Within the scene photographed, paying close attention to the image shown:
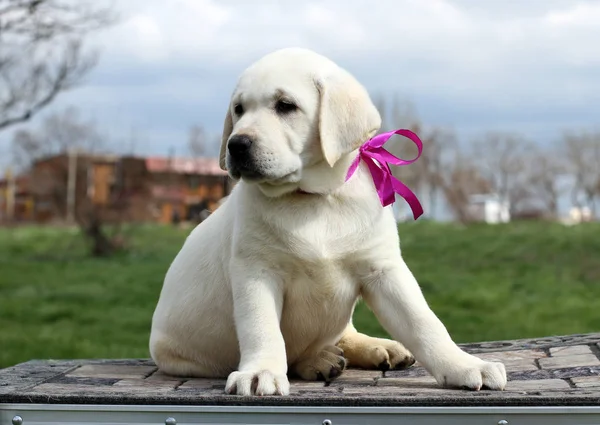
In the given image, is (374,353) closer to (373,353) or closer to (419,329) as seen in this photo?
(373,353)

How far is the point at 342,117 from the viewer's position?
302 cm

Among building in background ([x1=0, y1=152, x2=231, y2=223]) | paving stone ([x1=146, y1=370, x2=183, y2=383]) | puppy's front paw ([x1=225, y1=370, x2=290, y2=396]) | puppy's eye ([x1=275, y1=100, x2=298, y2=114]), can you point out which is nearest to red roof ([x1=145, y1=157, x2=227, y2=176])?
building in background ([x1=0, y1=152, x2=231, y2=223])

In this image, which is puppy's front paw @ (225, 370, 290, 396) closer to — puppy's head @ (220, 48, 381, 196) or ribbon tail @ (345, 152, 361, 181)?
puppy's head @ (220, 48, 381, 196)

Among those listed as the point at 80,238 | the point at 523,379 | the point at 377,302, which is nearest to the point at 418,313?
the point at 377,302

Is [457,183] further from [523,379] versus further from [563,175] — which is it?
[523,379]

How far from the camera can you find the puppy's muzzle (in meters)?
2.86

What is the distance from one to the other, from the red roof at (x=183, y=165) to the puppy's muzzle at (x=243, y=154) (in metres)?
19.2

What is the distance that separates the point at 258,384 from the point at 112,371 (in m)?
1.34

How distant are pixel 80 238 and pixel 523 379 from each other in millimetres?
13310

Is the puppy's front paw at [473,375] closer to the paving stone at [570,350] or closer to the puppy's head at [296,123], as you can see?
the puppy's head at [296,123]

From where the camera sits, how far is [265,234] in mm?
3059

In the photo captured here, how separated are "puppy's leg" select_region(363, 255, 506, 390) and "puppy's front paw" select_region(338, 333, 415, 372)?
1.50 feet

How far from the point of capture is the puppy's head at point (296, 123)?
290cm

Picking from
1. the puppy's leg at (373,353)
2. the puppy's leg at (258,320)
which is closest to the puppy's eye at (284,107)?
the puppy's leg at (258,320)
